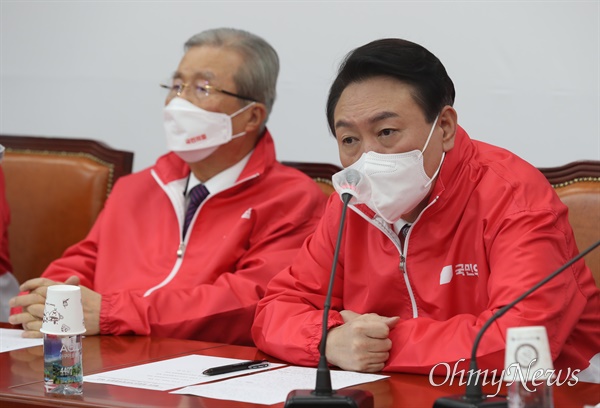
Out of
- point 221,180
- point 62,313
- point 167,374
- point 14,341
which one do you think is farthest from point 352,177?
point 221,180

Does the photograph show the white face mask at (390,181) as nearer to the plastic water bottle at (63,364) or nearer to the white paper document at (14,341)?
the plastic water bottle at (63,364)

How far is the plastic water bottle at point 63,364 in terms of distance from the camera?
5.53ft

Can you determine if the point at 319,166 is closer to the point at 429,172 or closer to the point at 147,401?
the point at 429,172

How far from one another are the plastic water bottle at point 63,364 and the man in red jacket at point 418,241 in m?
0.48

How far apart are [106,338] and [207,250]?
54 cm

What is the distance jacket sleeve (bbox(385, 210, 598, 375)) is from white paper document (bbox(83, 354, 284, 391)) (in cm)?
29

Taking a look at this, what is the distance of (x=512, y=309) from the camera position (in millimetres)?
1877

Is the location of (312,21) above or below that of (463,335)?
above

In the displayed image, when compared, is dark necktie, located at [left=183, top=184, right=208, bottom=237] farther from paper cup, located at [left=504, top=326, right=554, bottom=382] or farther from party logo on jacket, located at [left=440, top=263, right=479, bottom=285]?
paper cup, located at [left=504, top=326, right=554, bottom=382]

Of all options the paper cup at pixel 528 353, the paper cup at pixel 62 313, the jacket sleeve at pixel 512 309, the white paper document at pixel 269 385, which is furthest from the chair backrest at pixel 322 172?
the paper cup at pixel 528 353

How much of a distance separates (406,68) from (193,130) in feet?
3.26

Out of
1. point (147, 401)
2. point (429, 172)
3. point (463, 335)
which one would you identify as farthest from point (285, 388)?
point (429, 172)

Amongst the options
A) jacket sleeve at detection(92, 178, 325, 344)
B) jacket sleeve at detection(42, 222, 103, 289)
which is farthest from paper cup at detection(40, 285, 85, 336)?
jacket sleeve at detection(42, 222, 103, 289)

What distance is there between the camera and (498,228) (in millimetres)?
2021
